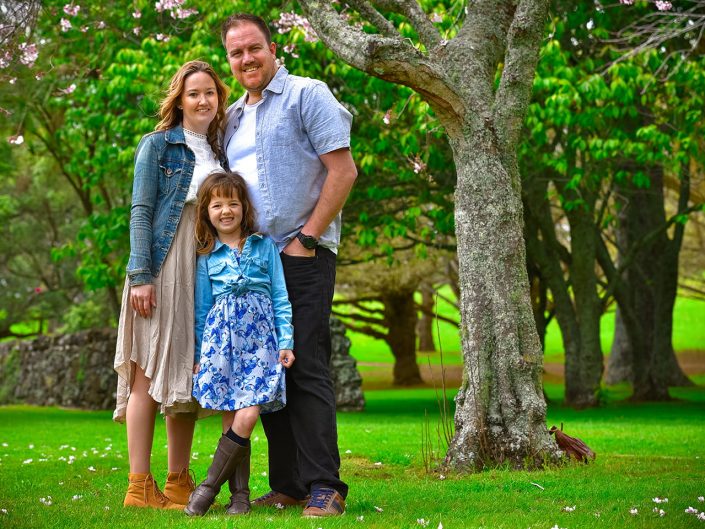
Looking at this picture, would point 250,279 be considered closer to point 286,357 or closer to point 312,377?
point 286,357

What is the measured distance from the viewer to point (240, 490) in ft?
16.7

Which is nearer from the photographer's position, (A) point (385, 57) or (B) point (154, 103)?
(A) point (385, 57)

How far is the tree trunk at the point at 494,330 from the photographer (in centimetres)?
695

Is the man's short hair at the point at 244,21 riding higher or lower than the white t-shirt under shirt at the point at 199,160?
higher

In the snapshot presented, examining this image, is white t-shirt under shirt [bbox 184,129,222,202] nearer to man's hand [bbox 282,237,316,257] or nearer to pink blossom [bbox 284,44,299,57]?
man's hand [bbox 282,237,316,257]

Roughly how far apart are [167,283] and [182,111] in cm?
103

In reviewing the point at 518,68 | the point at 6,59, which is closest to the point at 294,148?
the point at 518,68

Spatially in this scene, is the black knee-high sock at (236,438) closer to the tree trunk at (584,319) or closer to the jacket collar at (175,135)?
the jacket collar at (175,135)

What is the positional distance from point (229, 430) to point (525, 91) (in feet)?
→ 12.6

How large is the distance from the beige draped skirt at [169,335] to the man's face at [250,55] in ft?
2.73

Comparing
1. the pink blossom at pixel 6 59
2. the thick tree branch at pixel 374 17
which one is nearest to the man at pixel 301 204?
the thick tree branch at pixel 374 17

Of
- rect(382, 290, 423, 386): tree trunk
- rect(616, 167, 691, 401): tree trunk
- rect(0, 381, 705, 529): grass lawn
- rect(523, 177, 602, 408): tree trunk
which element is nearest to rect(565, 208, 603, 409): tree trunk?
rect(523, 177, 602, 408): tree trunk

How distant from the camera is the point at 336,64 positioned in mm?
12375

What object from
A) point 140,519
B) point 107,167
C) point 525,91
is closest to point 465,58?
point 525,91
